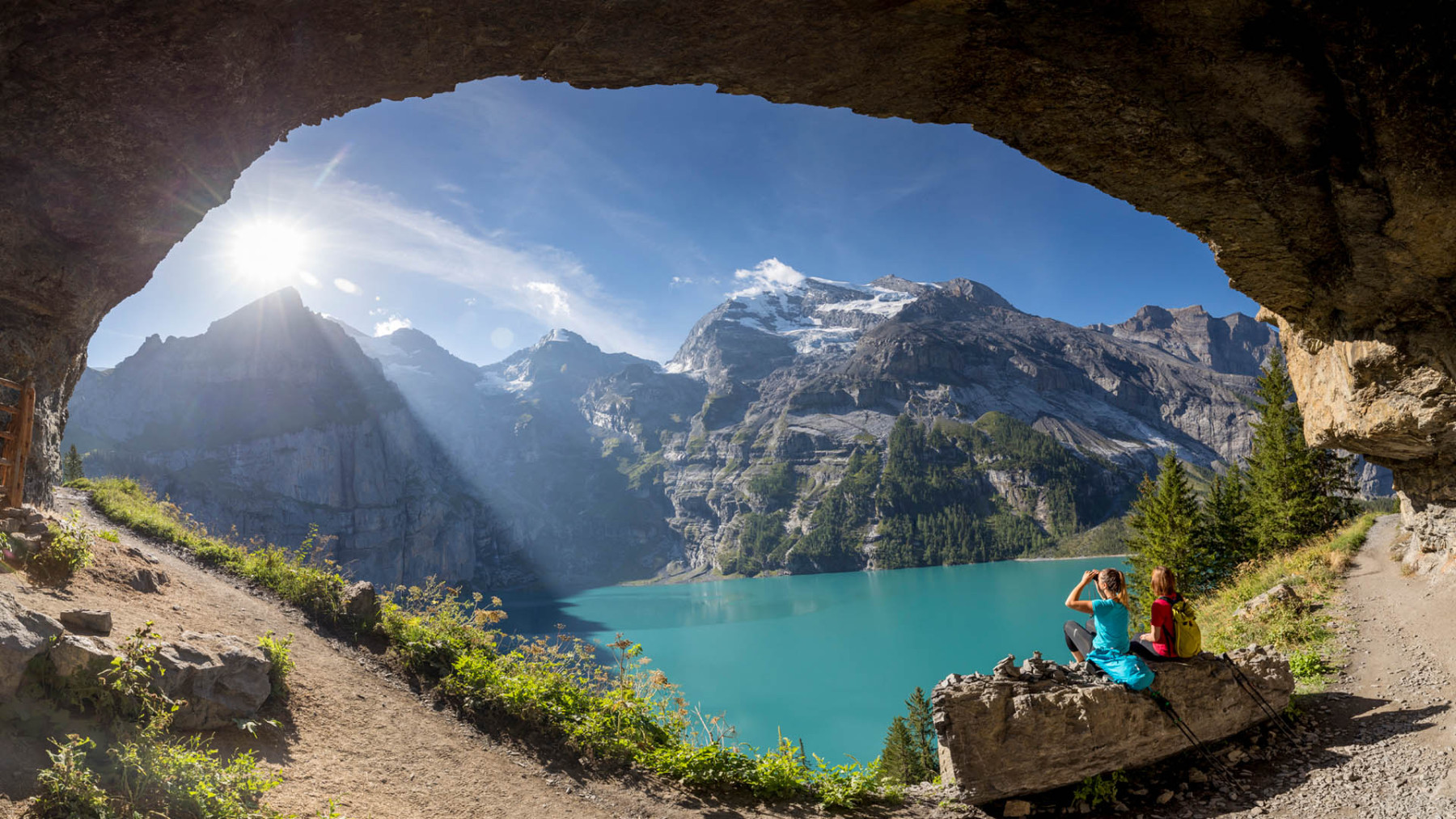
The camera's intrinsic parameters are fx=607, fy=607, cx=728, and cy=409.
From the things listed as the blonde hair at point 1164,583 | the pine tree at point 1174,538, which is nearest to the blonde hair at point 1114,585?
the blonde hair at point 1164,583

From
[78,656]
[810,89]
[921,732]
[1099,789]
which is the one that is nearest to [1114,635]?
[1099,789]

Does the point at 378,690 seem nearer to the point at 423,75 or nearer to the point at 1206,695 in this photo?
the point at 423,75

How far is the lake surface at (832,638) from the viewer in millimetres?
50469

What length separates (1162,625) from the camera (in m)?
8.23

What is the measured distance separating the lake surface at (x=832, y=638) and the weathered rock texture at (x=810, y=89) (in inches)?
480

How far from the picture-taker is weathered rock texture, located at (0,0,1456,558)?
5.64 meters

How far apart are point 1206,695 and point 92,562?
1491 cm

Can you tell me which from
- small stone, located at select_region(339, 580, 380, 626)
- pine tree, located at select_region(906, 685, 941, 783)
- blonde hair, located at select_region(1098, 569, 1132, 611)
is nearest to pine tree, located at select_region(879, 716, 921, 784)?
pine tree, located at select_region(906, 685, 941, 783)

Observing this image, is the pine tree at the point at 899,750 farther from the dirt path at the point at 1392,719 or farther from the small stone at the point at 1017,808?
the small stone at the point at 1017,808

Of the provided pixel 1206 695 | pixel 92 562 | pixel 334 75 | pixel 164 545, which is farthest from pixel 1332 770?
pixel 164 545

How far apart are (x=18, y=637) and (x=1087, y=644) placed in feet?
38.0

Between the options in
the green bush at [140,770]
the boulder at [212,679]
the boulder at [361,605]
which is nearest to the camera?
the green bush at [140,770]

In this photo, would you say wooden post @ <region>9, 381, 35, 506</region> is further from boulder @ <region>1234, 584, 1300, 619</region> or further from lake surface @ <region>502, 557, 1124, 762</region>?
boulder @ <region>1234, 584, 1300, 619</region>

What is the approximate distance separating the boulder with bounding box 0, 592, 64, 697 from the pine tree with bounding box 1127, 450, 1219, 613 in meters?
31.2
